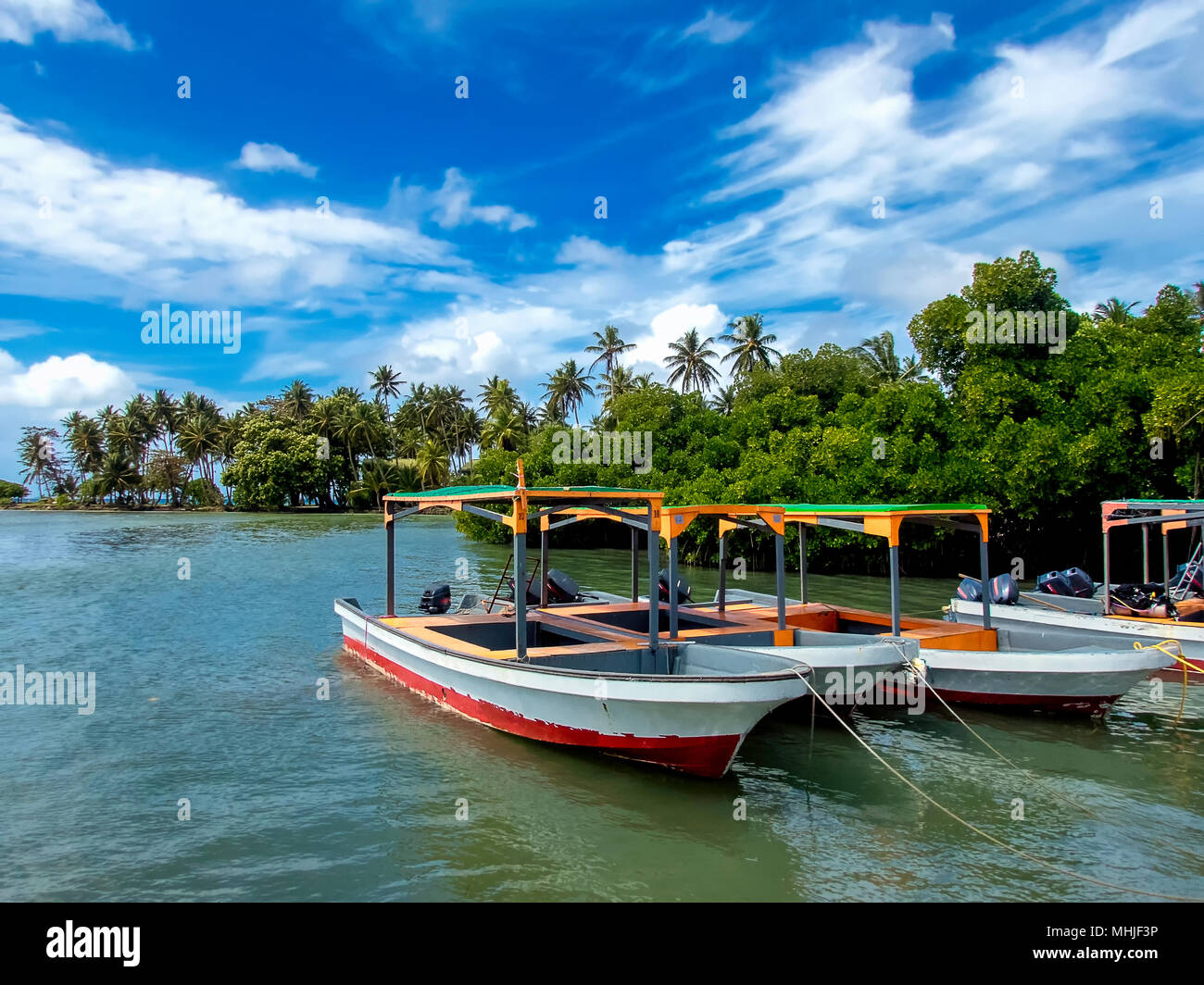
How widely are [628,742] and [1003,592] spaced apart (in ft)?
30.7

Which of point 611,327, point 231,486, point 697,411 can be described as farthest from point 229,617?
point 231,486

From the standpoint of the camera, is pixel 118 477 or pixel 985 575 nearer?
pixel 985 575

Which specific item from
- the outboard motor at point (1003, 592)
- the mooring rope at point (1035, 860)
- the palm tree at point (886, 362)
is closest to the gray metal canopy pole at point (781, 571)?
the mooring rope at point (1035, 860)

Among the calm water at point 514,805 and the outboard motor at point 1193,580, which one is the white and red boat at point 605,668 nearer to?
the calm water at point 514,805

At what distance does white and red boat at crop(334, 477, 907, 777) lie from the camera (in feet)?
28.2

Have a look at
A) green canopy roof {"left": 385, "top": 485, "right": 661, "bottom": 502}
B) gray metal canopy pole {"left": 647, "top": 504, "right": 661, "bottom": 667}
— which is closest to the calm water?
gray metal canopy pole {"left": 647, "top": 504, "right": 661, "bottom": 667}

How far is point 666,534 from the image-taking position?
1083cm

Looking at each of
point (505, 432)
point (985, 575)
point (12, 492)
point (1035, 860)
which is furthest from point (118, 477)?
point (1035, 860)

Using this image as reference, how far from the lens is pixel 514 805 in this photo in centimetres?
865

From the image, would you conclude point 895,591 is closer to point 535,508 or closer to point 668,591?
point 668,591

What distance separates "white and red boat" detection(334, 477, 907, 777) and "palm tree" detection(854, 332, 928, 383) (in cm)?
4123

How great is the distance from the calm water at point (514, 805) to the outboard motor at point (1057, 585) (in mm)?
3405

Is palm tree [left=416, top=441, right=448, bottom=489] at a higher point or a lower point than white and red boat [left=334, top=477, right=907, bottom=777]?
higher

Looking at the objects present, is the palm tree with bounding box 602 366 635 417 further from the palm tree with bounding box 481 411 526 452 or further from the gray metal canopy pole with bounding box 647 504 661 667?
the gray metal canopy pole with bounding box 647 504 661 667
